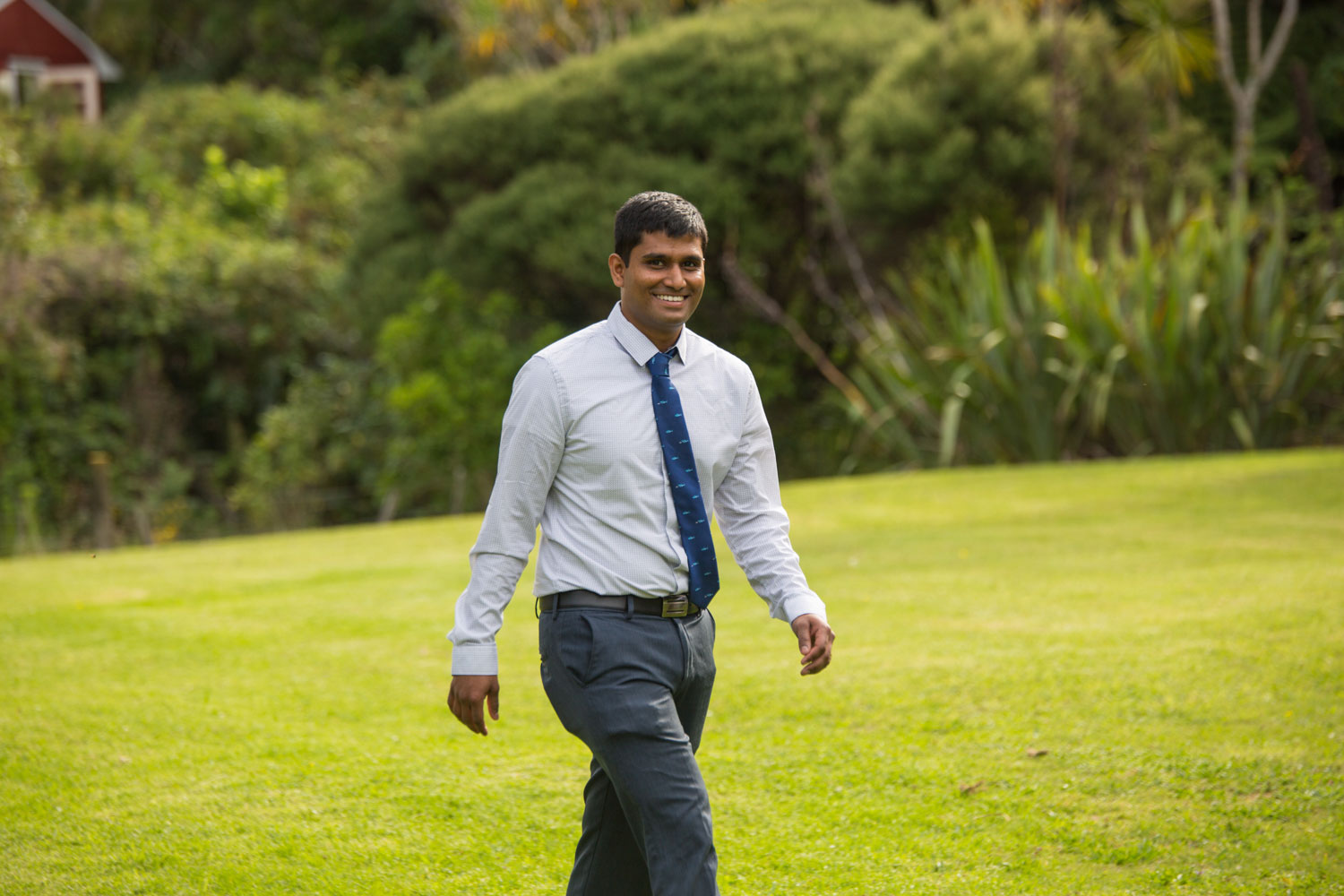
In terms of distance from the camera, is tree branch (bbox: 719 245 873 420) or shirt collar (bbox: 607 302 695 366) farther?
tree branch (bbox: 719 245 873 420)

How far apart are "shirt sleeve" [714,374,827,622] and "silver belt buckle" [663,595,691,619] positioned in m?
0.26

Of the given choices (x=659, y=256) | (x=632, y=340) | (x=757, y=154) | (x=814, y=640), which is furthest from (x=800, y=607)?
(x=757, y=154)

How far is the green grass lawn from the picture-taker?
4.23 m

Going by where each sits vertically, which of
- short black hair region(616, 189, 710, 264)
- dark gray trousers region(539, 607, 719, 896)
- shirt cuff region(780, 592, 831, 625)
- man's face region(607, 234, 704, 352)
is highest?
short black hair region(616, 189, 710, 264)

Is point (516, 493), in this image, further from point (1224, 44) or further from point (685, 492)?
point (1224, 44)

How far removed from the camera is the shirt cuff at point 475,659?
3047mm

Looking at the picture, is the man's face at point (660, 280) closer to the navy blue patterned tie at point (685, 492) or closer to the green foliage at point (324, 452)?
the navy blue patterned tie at point (685, 492)

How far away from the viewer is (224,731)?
5.62 metres

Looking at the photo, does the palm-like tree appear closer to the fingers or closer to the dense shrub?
the dense shrub

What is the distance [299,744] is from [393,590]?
3.11m

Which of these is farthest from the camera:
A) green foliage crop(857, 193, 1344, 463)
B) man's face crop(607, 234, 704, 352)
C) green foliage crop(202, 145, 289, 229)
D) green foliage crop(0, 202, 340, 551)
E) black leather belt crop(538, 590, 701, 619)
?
green foliage crop(202, 145, 289, 229)

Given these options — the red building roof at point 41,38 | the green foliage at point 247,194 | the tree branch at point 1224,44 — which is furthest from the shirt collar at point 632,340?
the red building roof at point 41,38

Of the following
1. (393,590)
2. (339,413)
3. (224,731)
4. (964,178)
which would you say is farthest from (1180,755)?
(339,413)

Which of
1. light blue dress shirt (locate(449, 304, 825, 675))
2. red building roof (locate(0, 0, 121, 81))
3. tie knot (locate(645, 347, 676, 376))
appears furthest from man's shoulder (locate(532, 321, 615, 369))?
red building roof (locate(0, 0, 121, 81))
